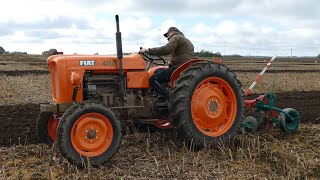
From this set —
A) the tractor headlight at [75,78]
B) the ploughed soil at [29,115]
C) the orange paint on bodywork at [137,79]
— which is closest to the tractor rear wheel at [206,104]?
the orange paint on bodywork at [137,79]

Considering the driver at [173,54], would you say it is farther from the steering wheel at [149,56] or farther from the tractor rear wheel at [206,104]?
the tractor rear wheel at [206,104]

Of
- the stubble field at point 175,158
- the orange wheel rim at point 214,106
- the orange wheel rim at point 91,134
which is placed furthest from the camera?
the orange wheel rim at point 214,106

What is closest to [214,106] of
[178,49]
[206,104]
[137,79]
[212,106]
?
[212,106]

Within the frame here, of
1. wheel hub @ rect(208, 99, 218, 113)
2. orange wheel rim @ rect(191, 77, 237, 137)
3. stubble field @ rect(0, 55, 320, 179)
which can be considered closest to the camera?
stubble field @ rect(0, 55, 320, 179)

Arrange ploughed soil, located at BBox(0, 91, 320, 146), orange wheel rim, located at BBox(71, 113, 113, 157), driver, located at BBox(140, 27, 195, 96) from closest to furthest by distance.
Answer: orange wheel rim, located at BBox(71, 113, 113, 157), driver, located at BBox(140, 27, 195, 96), ploughed soil, located at BBox(0, 91, 320, 146)

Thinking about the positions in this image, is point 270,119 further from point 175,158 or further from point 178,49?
point 175,158

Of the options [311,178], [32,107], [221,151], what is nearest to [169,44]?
[221,151]

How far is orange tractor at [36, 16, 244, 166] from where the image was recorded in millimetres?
5293

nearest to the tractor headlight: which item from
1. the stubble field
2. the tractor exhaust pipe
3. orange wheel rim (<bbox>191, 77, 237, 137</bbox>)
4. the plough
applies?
the tractor exhaust pipe

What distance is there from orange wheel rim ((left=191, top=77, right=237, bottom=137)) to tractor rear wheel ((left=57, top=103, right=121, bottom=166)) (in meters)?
1.34

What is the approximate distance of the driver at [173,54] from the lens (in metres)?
6.39

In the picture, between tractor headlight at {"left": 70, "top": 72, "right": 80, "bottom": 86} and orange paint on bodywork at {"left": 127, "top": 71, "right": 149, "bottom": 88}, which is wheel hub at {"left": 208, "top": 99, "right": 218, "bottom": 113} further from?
tractor headlight at {"left": 70, "top": 72, "right": 80, "bottom": 86}

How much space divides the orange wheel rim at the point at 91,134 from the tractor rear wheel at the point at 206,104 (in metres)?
1.08

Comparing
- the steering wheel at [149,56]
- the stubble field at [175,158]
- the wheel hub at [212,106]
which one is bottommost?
the stubble field at [175,158]
